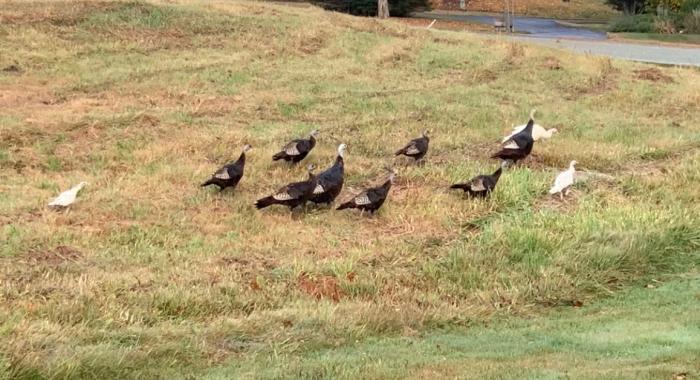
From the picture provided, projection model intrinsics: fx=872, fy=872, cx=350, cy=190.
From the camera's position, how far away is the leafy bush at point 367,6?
4000 cm

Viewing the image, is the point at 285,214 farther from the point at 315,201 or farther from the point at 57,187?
the point at 57,187

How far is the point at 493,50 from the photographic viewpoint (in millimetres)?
23219

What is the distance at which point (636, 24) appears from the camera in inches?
1515

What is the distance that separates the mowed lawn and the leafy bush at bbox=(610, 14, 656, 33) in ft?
60.8

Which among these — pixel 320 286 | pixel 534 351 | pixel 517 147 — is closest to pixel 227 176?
pixel 320 286

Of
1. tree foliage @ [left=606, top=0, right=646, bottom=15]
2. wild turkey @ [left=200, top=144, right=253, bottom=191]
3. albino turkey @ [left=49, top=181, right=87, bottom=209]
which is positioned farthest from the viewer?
tree foliage @ [left=606, top=0, right=646, bottom=15]

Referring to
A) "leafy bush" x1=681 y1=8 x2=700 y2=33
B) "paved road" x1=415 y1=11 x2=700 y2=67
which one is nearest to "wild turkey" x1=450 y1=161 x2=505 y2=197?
"paved road" x1=415 y1=11 x2=700 y2=67

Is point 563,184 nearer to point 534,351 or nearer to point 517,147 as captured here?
point 517,147

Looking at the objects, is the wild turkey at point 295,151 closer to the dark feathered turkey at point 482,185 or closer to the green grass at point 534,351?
the dark feathered turkey at point 482,185

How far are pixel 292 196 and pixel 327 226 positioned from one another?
0.56 m

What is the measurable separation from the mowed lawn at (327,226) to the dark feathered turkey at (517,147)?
0.81 feet

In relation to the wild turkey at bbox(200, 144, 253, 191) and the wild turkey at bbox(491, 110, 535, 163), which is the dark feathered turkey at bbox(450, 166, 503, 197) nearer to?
the wild turkey at bbox(491, 110, 535, 163)

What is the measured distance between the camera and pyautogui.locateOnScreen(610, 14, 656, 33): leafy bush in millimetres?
37688

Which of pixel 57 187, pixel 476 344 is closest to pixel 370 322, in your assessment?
pixel 476 344
